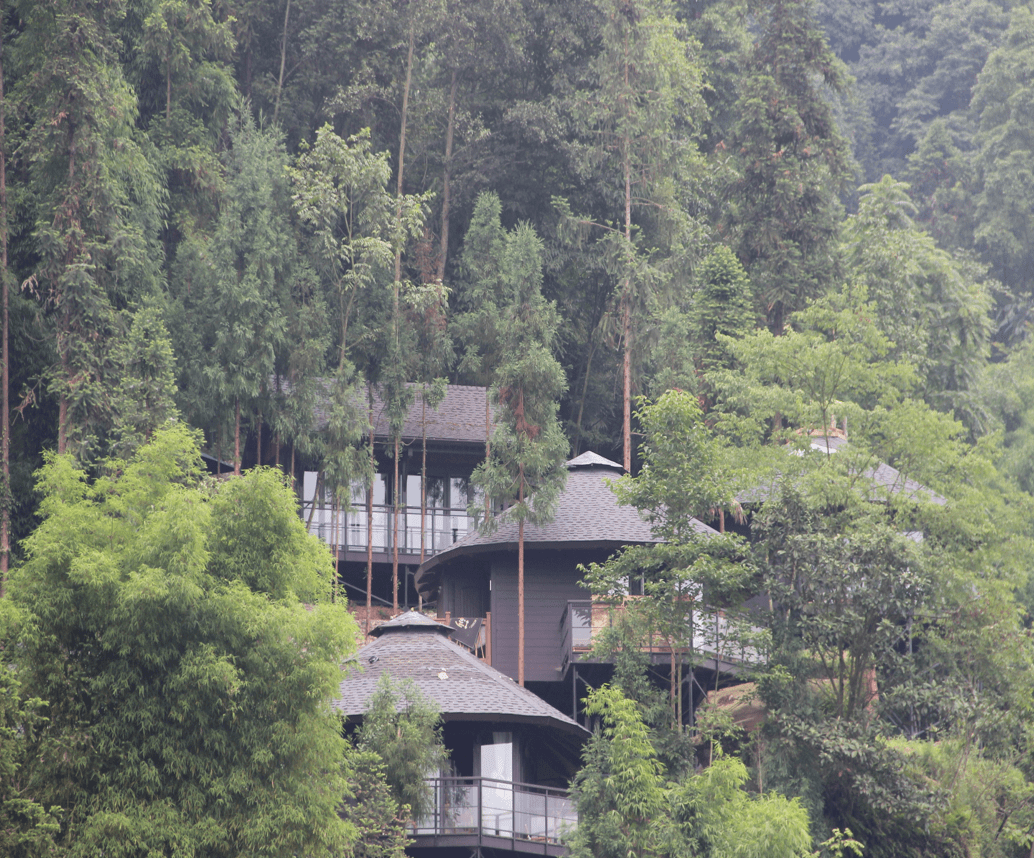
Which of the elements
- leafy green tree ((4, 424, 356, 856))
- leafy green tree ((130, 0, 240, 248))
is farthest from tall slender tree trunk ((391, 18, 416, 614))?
leafy green tree ((4, 424, 356, 856))

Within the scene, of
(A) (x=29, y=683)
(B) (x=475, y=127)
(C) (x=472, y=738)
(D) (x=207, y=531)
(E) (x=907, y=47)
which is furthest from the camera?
(E) (x=907, y=47)

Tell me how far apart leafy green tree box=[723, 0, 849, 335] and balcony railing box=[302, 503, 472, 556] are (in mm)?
12206

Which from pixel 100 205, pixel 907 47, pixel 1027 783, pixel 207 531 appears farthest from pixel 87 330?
pixel 907 47

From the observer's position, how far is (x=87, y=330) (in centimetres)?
2819

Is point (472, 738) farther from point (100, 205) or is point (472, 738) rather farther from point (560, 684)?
point (100, 205)

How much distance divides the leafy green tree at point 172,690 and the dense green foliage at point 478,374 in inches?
2.1

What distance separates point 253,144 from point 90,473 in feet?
36.6

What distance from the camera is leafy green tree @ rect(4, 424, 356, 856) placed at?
16.4 metres

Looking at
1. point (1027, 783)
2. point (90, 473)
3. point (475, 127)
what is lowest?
point (1027, 783)

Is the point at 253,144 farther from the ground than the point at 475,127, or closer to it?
closer to it

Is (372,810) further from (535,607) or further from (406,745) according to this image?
(535,607)

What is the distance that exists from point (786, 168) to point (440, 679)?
23860 millimetres

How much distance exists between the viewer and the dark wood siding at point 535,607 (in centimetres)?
2845

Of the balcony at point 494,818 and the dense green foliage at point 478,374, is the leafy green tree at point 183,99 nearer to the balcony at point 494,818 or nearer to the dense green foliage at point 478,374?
the dense green foliage at point 478,374
